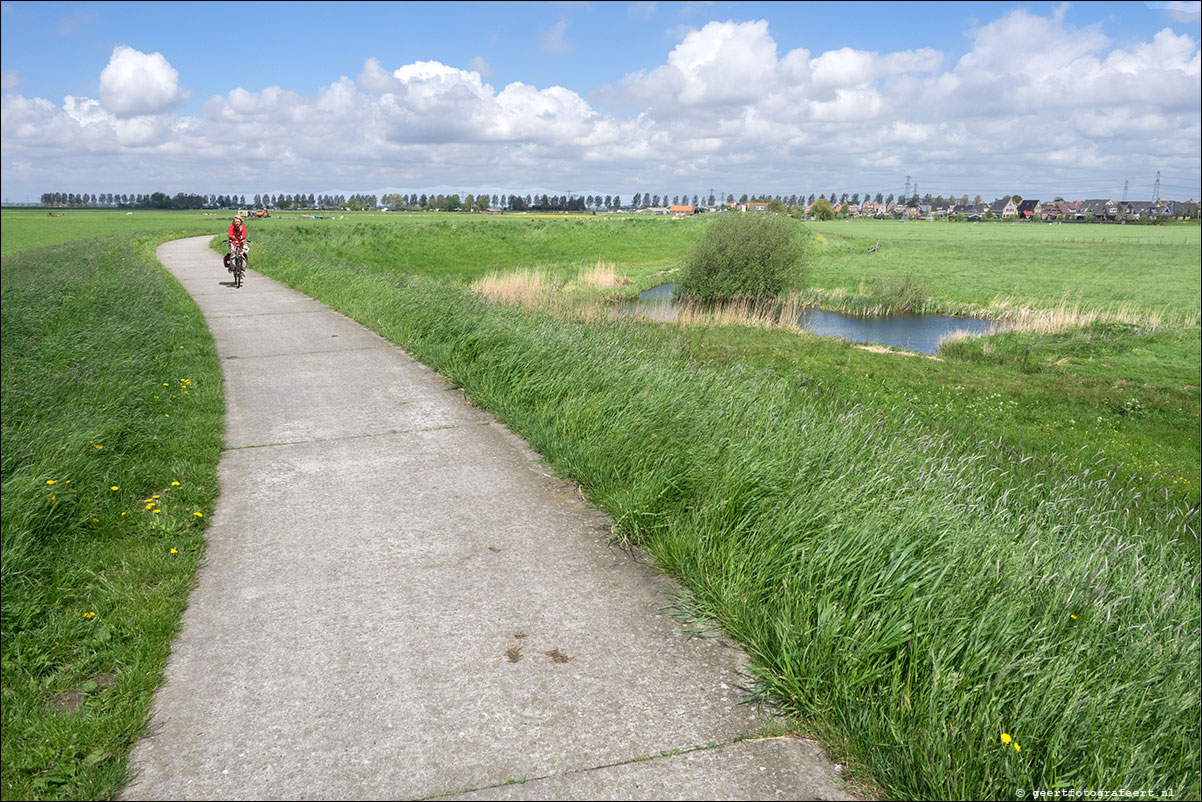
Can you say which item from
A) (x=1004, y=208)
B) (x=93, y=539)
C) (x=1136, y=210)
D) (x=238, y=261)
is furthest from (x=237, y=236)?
(x=1004, y=208)

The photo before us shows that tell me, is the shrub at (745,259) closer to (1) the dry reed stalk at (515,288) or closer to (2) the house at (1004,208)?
(1) the dry reed stalk at (515,288)

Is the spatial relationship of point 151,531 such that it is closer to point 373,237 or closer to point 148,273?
point 148,273

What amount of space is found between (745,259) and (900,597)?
27998 millimetres

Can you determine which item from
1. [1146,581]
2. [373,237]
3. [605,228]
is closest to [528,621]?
[1146,581]

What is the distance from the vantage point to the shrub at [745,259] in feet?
98.3

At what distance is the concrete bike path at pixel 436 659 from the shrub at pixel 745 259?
2564 cm

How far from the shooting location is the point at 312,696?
2959 mm

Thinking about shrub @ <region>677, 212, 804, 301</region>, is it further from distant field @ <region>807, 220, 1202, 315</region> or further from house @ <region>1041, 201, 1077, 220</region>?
house @ <region>1041, 201, 1077, 220</region>

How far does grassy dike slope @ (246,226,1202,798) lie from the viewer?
8.38ft

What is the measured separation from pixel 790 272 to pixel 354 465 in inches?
1068

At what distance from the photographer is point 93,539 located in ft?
14.0

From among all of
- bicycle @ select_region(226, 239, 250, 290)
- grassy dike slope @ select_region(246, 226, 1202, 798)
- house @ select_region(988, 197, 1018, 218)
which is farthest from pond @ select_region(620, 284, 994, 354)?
house @ select_region(988, 197, 1018, 218)

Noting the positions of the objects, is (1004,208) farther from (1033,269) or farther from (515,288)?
(515,288)

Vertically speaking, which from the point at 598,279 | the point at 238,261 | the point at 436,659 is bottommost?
the point at 436,659
